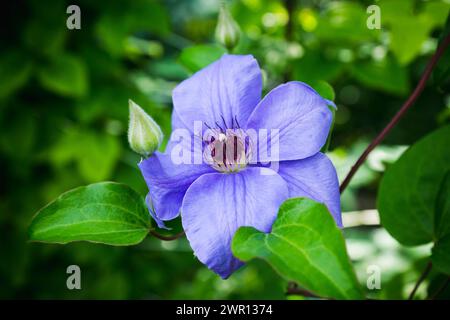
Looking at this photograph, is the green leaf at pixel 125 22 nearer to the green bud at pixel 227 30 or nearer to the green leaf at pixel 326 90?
the green bud at pixel 227 30

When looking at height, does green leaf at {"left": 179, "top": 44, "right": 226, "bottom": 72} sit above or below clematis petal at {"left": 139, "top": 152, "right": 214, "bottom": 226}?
above

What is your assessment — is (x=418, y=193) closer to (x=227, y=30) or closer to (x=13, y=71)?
(x=227, y=30)

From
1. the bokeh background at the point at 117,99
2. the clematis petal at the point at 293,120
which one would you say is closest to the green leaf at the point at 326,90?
the clematis petal at the point at 293,120

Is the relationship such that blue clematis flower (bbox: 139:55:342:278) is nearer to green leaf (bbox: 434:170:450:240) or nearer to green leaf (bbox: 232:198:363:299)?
green leaf (bbox: 232:198:363:299)

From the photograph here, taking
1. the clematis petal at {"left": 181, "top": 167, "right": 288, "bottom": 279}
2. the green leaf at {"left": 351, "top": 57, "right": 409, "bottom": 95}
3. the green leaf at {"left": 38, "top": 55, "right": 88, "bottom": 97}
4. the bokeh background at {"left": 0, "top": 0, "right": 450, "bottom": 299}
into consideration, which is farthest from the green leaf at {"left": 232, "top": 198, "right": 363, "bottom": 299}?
the green leaf at {"left": 38, "top": 55, "right": 88, "bottom": 97}

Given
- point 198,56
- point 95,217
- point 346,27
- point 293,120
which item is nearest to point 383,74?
point 346,27

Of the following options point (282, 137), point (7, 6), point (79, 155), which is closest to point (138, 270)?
point (79, 155)
